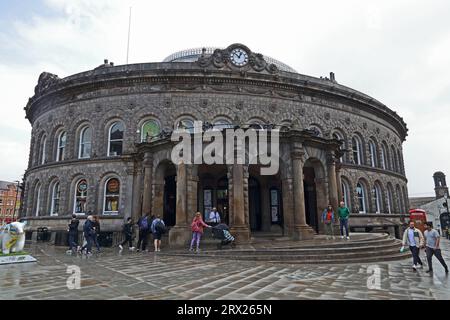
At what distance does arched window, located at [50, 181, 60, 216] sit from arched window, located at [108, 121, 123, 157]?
17.5ft

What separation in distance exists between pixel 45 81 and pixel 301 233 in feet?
78.5

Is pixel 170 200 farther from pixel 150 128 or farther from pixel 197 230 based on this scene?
pixel 197 230

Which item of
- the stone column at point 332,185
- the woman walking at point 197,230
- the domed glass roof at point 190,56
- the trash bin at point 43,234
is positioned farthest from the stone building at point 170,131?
the domed glass roof at point 190,56

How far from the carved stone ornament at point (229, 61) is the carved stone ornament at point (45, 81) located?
12.4 meters

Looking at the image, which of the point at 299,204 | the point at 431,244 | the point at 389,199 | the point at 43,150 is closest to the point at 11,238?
the point at 299,204

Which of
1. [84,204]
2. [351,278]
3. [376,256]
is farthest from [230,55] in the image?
[351,278]

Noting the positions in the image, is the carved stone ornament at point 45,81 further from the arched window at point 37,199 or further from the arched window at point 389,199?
the arched window at point 389,199

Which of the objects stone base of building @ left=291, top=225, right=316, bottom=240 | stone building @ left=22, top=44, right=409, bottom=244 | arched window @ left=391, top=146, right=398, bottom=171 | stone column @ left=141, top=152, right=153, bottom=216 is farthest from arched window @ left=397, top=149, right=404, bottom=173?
stone column @ left=141, top=152, right=153, bottom=216

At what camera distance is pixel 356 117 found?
2580 centimetres

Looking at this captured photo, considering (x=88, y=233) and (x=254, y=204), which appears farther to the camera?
(x=254, y=204)

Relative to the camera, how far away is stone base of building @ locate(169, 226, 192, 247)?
12867 mm

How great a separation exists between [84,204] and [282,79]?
1754 centimetres

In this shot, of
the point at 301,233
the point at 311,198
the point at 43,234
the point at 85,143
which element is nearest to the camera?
the point at 301,233

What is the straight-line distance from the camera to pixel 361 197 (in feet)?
81.5
